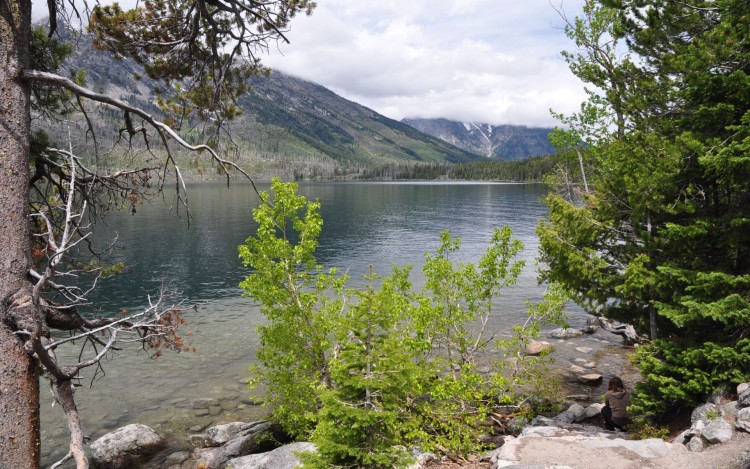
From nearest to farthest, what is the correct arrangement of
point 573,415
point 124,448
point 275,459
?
point 275,459, point 124,448, point 573,415

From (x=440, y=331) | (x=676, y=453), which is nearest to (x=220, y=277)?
(x=440, y=331)

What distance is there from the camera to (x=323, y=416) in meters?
9.27

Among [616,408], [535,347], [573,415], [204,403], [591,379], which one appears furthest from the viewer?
[535,347]

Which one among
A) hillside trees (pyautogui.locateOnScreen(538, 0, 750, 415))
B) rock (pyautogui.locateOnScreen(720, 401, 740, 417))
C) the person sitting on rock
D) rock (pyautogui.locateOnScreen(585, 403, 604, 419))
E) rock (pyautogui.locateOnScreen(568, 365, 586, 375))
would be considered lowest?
rock (pyautogui.locateOnScreen(568, 365, 586, 375))

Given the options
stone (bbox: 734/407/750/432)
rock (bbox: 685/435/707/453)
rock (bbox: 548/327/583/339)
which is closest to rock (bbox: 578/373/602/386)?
rock (bbox: 548/327/583/339)

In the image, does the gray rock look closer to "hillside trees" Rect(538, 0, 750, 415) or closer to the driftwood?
"hillside trees" Rect(538, 0, 750, 415)

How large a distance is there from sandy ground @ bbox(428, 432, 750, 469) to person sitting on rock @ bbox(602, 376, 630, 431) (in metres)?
4.57

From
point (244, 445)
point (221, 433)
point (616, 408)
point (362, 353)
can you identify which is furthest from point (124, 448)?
point (616, 408)

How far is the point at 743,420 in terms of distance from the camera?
940cm

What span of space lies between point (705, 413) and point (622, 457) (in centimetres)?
235

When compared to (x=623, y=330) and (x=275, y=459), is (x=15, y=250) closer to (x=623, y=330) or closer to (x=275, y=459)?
(x=275, y=459)

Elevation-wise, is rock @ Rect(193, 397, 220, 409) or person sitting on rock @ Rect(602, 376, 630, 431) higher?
person sitting on rock @ Rect(602, 376, 630, 431)

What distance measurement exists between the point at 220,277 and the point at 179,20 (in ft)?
133

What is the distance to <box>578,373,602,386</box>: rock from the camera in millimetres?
21711
